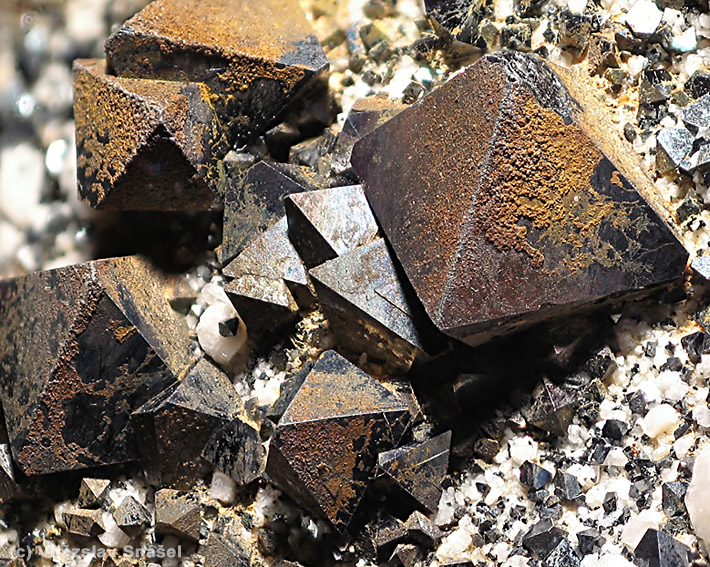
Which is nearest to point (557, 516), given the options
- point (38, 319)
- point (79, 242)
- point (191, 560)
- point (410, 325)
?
point (410, 325)

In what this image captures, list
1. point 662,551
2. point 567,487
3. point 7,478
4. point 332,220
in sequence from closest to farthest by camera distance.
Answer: point 662,551, point 567,487, point 332,220, point 7,478

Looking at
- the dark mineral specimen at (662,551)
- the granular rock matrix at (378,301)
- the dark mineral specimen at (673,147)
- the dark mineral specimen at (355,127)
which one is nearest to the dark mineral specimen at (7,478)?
the granular rock matrix at (378,301)

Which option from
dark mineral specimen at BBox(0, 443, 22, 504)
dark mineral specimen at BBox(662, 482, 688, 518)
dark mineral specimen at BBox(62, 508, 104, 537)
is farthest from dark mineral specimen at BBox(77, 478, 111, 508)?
dark mineral specimen at BBox(662, 482, 688, 518)

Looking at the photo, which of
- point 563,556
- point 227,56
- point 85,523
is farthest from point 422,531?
point 227,56

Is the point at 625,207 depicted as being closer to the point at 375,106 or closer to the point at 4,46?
the point at 375,106

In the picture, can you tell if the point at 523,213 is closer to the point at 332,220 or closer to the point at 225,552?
the point at 332,220

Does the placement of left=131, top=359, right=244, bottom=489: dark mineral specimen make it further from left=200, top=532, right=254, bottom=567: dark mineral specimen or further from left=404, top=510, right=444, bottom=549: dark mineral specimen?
left=404, top=510, right=444, bottom=549: dark mineral specimen
